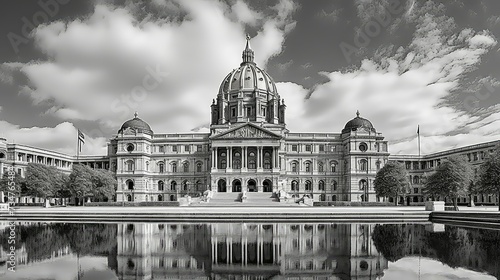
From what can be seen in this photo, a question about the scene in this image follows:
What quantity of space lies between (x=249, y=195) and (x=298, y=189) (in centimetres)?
2720

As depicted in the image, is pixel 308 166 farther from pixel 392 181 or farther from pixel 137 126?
pixel 137 126

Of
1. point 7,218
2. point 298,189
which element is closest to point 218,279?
point 7,218

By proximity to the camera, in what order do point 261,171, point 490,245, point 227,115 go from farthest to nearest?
point 227,115 < point 261,171 < point 490,245

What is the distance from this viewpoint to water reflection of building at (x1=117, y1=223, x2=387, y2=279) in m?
18.2

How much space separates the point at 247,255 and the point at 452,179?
56.7 m

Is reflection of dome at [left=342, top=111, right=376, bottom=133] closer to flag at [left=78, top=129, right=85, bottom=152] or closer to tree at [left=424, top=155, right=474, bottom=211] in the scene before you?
tree at [left=424, top=155, right=474, bottom=211]

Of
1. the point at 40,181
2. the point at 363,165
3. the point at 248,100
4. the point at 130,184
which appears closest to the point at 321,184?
the point at 363,165

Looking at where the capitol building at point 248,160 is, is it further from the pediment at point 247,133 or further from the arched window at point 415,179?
the arched window at point 415,179

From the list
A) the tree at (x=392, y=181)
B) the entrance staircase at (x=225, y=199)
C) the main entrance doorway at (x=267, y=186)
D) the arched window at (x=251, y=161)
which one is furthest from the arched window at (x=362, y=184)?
the entrance staircase at (x=225, y=199)

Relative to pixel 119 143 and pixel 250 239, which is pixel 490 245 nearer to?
pixel 250 239

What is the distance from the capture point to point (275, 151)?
10581cm

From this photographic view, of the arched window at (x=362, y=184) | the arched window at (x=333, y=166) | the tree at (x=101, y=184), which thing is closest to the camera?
the tree at (x=101, y=184)

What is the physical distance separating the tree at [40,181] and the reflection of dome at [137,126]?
32.0 metres

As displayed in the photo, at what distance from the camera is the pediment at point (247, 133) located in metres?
105
